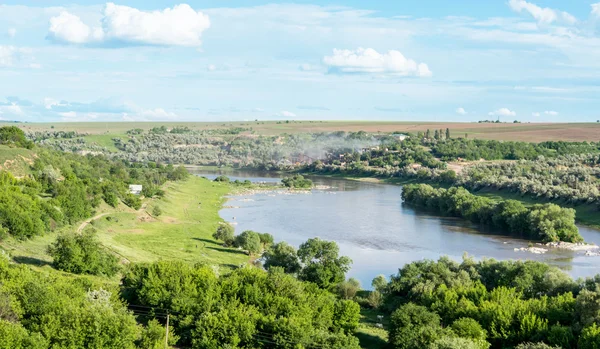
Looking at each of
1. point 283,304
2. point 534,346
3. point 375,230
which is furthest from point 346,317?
point 375,230

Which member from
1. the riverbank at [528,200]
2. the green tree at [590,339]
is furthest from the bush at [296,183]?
the green tree at [590,339]

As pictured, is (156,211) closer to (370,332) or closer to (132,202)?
(132,202)

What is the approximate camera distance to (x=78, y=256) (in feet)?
139

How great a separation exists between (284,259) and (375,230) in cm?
2603

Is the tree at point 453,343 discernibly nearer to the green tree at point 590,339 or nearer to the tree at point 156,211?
the green tree at point 590,339

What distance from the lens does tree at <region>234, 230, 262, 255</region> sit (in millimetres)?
58188

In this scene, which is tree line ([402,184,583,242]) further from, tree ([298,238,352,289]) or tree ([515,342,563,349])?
tree ([515,342,563,349])

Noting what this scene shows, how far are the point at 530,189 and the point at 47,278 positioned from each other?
74.7 m

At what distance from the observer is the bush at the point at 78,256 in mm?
42125

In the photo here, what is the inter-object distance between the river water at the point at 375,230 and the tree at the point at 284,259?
16.4 ft

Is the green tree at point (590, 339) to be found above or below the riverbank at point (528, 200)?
above

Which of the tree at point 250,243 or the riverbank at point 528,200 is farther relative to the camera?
the riverbank at point 528,200

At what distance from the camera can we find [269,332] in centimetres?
3075

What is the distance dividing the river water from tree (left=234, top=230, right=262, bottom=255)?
4686 mm
